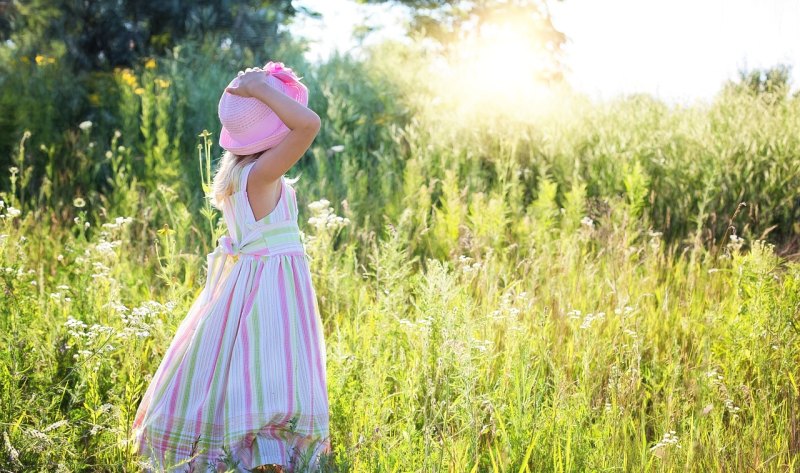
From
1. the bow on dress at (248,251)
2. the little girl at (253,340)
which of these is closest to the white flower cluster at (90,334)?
the little girl at (253,340)

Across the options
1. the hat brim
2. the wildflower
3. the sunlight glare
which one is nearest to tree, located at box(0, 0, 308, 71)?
the sunlight glare

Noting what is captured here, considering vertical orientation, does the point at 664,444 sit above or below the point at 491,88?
below

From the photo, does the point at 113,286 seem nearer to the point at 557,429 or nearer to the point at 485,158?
the point at 557,429

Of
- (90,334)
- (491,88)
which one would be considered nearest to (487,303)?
(90,334)

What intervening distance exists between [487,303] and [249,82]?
5.03 ft

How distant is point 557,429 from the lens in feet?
8.29

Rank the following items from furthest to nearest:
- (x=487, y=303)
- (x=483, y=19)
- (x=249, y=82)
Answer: (x=483, y=19) → (x=487, y=303) → (x=249, y=82)

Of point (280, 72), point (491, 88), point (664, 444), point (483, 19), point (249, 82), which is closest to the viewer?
point (664, 444)

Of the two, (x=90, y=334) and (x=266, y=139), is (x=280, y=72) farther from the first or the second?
(x=90, y=334)

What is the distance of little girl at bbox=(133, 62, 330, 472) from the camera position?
96.8 inches

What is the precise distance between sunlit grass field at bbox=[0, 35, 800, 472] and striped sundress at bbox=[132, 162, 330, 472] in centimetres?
13

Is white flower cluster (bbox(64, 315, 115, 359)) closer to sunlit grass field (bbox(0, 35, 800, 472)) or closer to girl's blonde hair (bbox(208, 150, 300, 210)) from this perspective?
sunlit grass field (bbox(0, 35, 800, 472))

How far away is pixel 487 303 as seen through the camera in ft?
11.6

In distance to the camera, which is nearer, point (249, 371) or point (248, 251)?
point (249, 371)
